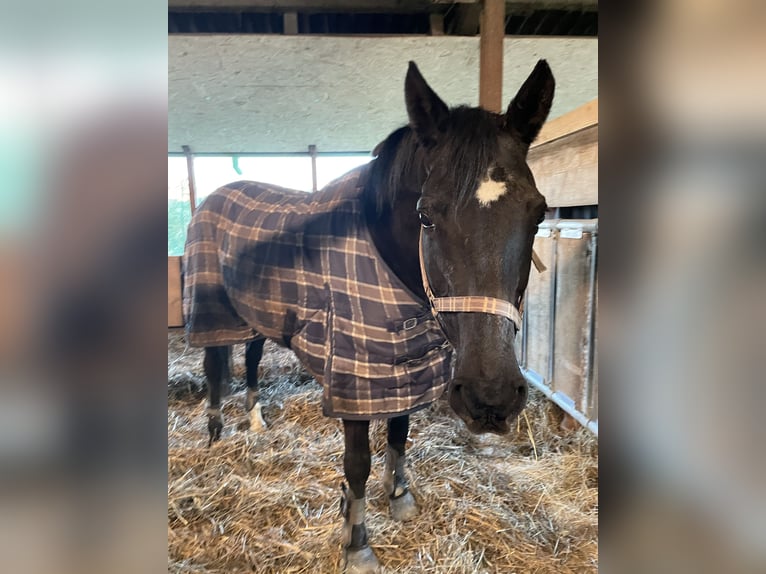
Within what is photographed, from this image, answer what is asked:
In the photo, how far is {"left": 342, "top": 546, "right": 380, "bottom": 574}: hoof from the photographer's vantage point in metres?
1.27

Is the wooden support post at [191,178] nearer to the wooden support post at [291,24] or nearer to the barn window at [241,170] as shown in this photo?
the barn window at [241,170]

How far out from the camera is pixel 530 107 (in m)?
Result: 0.97

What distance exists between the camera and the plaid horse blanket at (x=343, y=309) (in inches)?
44.8

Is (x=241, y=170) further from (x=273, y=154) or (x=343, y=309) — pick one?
(x=343, y=309)

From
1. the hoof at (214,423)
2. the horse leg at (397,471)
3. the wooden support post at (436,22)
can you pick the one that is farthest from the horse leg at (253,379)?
the wooden support post at (436,22)

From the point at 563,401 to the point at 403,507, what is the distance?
1.08m

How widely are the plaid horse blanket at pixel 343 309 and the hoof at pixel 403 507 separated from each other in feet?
1.94

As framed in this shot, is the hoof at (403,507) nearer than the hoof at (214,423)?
Yes

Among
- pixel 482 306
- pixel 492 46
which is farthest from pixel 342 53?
pixel 482 306

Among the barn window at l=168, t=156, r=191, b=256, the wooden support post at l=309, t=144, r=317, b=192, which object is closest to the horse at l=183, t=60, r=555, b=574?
the wooden support post at l=309, t=144, r=317, b=192
